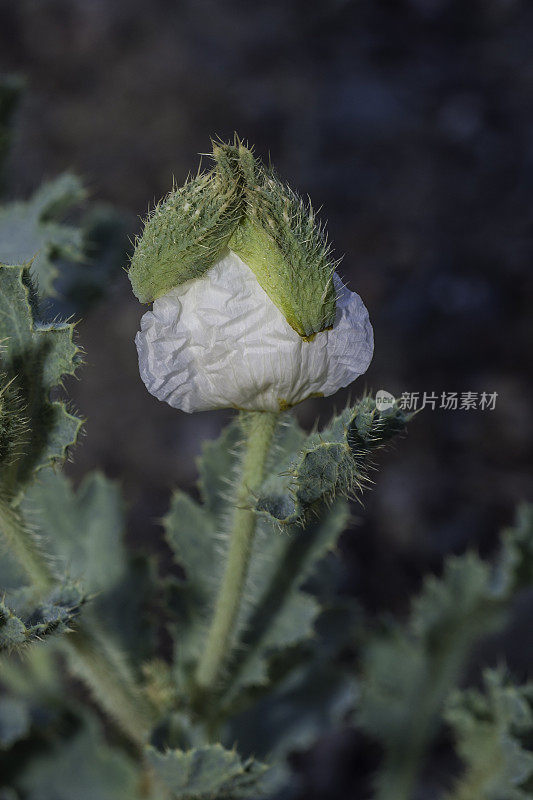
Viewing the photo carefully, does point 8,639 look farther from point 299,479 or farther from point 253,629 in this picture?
point 253,629

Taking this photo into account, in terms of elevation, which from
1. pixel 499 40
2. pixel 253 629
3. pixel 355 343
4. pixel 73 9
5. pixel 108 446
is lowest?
pixel 253 629

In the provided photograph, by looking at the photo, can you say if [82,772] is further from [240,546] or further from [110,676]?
[240,546]

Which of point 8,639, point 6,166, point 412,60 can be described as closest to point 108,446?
point 6,166

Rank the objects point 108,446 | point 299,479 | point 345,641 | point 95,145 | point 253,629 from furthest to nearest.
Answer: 1. point 95,145
2. point 108,446
3. point 345,641
4. point 253,629
5. point 299,479

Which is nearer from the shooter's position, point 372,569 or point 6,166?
point 6,166

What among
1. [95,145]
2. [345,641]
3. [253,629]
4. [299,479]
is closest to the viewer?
[299,479]

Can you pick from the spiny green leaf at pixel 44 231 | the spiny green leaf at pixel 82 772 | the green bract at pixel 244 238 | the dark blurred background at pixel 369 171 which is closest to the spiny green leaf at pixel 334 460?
the green bract at pixel 244 238

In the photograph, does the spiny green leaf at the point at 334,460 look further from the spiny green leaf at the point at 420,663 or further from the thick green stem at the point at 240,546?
the spiny green leaf at the point at 420,663

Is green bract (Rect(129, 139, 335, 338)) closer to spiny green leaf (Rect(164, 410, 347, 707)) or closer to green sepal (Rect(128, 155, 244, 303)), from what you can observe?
green sepal (Rect(128, 155, 244, 303))
